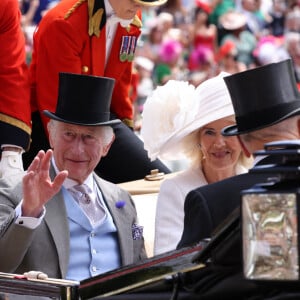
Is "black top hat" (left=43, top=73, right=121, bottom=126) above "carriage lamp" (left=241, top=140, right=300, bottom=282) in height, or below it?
above

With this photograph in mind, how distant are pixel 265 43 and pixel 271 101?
10807 millimetres

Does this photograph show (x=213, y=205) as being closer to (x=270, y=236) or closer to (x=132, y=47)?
(x=270, y=236)

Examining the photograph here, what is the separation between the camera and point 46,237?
13.9 feet

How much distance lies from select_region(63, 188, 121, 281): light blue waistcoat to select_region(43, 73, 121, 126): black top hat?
0.37 m

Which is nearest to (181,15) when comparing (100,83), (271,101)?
(100,83)

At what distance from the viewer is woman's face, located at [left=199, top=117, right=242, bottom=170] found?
16.1 feet

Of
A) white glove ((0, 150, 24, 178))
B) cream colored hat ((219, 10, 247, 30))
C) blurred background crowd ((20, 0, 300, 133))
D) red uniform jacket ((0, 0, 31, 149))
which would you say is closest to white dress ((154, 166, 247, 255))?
white glove ((0, 150, 24, 178))

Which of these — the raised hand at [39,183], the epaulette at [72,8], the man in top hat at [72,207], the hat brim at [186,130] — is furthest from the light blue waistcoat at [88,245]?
the epaulette at [72,8]

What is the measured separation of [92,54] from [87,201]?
1623mm

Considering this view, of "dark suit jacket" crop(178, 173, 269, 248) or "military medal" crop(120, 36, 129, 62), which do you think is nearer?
"dark suit jacket" crop(178, 173, 269, 248)

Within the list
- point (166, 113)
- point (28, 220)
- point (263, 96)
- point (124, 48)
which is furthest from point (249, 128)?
point (124, 48)

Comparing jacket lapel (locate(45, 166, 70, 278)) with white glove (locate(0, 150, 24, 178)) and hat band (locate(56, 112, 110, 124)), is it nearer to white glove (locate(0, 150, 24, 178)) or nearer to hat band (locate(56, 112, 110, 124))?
hat band (locate(56, 112, 110, 124))

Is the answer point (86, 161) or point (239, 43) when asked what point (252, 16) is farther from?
point (86, 161)

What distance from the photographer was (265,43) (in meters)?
14.6
